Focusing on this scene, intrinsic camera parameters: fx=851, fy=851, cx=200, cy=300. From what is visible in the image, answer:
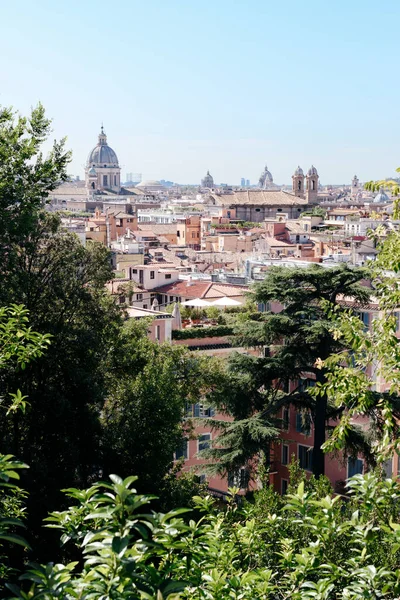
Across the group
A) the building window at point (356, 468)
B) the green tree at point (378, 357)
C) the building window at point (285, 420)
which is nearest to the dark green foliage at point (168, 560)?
the green tree at point (378, 357)

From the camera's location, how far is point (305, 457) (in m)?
20.3

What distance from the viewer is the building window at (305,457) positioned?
2006cm

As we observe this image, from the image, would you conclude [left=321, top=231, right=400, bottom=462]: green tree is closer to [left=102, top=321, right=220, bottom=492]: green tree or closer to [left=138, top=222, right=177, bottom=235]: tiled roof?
[left=102, top=321, right=220, bottom=492]: green tree

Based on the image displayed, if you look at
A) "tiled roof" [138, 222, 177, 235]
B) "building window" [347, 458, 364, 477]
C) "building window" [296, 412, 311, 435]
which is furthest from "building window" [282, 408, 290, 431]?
"tiled roof" [138, 222, 177, 235]

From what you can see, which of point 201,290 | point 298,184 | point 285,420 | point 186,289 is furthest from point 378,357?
point 298,184

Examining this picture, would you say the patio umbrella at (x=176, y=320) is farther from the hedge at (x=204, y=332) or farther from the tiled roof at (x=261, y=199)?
the tiled roof at (x=261, y=199)

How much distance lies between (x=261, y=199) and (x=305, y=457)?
9419cm

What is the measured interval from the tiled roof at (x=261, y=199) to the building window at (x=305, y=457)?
92718 mm

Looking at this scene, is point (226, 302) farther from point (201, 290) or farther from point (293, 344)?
point (293, 344)

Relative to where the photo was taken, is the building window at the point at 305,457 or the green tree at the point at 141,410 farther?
the building window at the point at 305,457

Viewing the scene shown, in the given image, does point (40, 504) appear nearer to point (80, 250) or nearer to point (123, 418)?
point (123, 418)

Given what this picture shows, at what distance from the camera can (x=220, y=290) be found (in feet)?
113

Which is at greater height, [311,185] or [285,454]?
[311,185]

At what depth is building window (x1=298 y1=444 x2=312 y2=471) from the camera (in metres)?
20.1
